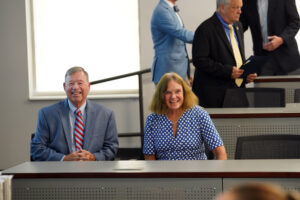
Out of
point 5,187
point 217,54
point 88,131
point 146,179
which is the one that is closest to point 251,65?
point 217,54

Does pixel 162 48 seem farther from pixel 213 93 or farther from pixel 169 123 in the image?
pixel 169 123

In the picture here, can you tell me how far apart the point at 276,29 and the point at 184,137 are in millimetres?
2379

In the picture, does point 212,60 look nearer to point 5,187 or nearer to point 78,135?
point 78,135

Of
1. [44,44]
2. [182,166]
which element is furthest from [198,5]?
[182,166]

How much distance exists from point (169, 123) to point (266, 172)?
4.47 ft

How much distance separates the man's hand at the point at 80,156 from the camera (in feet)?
11.5

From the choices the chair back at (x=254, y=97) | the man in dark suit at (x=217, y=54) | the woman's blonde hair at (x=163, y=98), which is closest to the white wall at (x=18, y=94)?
the man in dark suit at (x=217, y=54)

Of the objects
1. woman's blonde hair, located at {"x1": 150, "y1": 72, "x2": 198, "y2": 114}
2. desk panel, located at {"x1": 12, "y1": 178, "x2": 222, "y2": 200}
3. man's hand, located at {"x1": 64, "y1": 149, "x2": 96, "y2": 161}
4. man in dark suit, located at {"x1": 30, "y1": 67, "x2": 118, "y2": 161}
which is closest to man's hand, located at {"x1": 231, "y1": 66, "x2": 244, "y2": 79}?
woman's blonde hair, located at {"x1": 150, "y1": 72, "x2": 198, "y2": 114}

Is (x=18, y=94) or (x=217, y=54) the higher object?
(x=217, y=54)

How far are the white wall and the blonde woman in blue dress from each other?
160 inches

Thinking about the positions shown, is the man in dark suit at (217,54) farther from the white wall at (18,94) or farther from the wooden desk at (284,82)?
the white wall at (18,94)

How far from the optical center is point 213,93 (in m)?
4.59

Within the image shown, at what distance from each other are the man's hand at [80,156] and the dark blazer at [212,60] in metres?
1.42

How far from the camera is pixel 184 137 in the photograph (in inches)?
135
